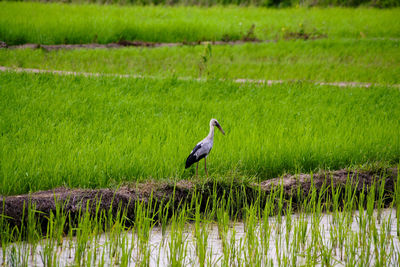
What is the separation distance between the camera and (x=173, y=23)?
710 inches

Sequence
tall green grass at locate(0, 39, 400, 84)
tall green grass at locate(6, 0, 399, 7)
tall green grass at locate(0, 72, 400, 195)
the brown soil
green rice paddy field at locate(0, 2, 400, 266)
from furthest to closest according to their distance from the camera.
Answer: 1. tall green grass at locate(6, 0, 399, 7)
2. the brown soil
3. tall green grass at locate(0, 39, 400, 84)
4. tall green grass at locate(0, 72, 400, 195)
5. green rice paddy field at locate(0, 2, 400, 266)

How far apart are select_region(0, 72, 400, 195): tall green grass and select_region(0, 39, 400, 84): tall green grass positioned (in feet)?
6.53

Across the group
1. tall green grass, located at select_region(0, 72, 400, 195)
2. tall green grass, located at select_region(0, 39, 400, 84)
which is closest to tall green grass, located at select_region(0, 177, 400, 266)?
tall green grass, located at select_region(0, 72, 400, 195)

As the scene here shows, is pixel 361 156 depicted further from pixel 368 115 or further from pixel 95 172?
pixel 95 172

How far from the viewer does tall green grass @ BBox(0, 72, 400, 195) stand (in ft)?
17.5

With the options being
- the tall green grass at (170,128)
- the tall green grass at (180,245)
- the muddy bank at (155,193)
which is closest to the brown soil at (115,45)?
the tall green grass at (170,128)

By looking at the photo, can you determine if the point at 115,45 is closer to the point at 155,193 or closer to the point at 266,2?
the point at 155,193

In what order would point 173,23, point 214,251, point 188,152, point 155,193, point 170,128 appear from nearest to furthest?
point 214,251 < point 155,193 < point 188,152 < point 170,128 < point 173,23

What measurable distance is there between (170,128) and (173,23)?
39.3 ft

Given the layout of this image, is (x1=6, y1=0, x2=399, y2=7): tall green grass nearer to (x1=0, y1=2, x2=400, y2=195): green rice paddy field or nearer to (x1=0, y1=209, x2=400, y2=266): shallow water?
(x1=0, y1=2, x2=400, y2=195): green rice paddy field

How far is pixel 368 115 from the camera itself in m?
8.05

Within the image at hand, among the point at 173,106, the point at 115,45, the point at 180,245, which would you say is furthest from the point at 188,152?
the point at 115,45

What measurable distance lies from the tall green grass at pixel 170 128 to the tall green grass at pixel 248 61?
1989mm

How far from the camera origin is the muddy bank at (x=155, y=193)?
437 centimetres
